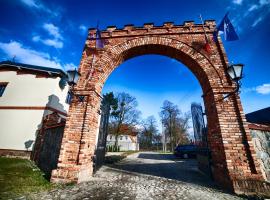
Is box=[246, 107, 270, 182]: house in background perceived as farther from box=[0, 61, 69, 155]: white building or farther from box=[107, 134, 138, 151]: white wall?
box=[107, 134, 138, 151]: white wall

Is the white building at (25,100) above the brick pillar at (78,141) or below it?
above

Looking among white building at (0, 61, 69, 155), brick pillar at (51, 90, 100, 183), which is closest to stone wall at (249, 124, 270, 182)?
brick pillar at (51, 90, 100, 183)

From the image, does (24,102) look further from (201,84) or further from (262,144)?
(262,144)

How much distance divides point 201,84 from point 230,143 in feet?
8.32

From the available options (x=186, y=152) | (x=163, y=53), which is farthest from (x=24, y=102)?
(x=186, y=152)

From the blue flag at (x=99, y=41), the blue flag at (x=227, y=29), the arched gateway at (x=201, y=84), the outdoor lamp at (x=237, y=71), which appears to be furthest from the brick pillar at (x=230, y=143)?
the blue flag at (x=99, y=41)

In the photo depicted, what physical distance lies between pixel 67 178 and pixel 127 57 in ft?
17.3

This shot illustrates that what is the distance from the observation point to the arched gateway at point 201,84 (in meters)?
4.65

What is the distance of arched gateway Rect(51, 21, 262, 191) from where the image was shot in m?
4.65

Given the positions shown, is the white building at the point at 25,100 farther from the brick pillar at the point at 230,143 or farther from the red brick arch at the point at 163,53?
the brick pillar at the point at 230,143

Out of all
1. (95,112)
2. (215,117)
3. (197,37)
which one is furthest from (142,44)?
(215,117)

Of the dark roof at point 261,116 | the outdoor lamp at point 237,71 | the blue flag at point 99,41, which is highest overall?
the blue flag at point 99,41

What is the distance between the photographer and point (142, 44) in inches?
260

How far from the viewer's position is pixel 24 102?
37.3 feet
